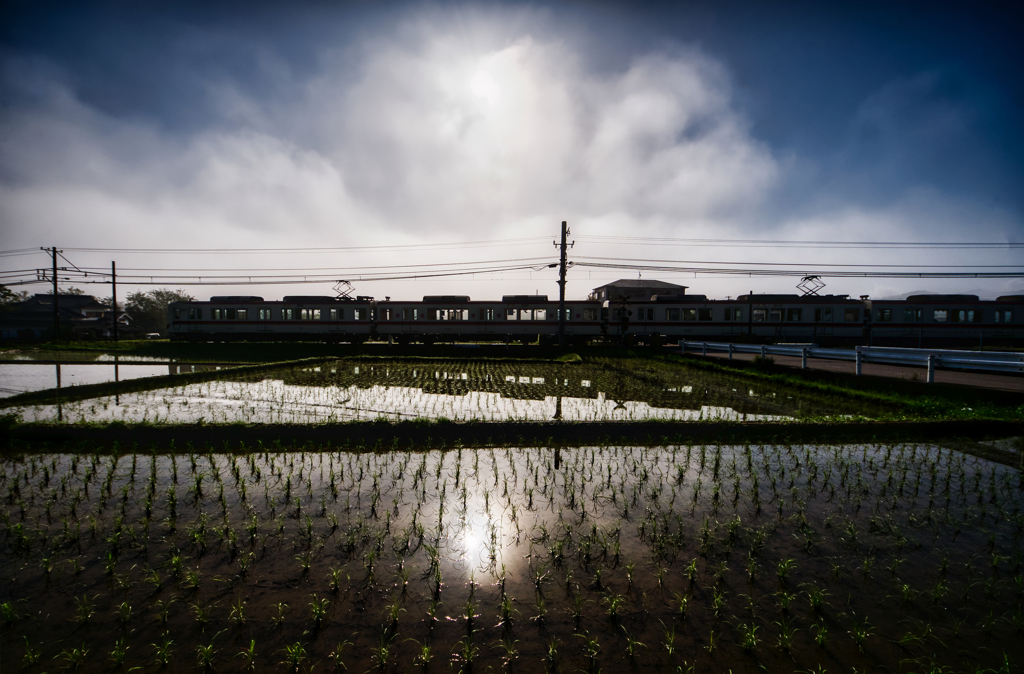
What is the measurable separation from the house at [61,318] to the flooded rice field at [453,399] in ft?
128

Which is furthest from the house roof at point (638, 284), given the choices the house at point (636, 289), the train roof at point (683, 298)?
the train roof at point (683, 298)

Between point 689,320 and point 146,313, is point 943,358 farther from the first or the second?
point 146,313

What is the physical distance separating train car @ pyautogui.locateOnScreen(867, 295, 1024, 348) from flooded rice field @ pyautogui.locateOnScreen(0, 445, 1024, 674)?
30.5 m

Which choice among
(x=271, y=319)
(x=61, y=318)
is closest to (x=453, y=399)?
(x=271, y=319)

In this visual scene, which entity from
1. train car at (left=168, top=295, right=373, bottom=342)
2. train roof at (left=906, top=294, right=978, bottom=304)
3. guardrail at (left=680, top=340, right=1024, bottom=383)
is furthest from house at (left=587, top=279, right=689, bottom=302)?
guardrail at (left=680, top=340, right=1024, bottom=383)

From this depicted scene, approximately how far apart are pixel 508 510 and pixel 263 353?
2515 centimetres

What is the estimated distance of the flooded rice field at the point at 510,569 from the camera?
2.63 meters

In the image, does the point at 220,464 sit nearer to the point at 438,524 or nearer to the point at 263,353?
the point at 438,524

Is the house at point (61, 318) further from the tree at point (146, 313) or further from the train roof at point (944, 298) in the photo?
the train roof at point (944, 298)

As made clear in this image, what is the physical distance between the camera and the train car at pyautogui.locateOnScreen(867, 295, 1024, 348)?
96.0 ft

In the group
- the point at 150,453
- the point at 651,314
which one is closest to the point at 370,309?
the point at 651,314

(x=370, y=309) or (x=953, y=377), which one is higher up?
(x=370, y=309)

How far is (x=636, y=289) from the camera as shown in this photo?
53125 mm

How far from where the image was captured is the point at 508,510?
4605mm
